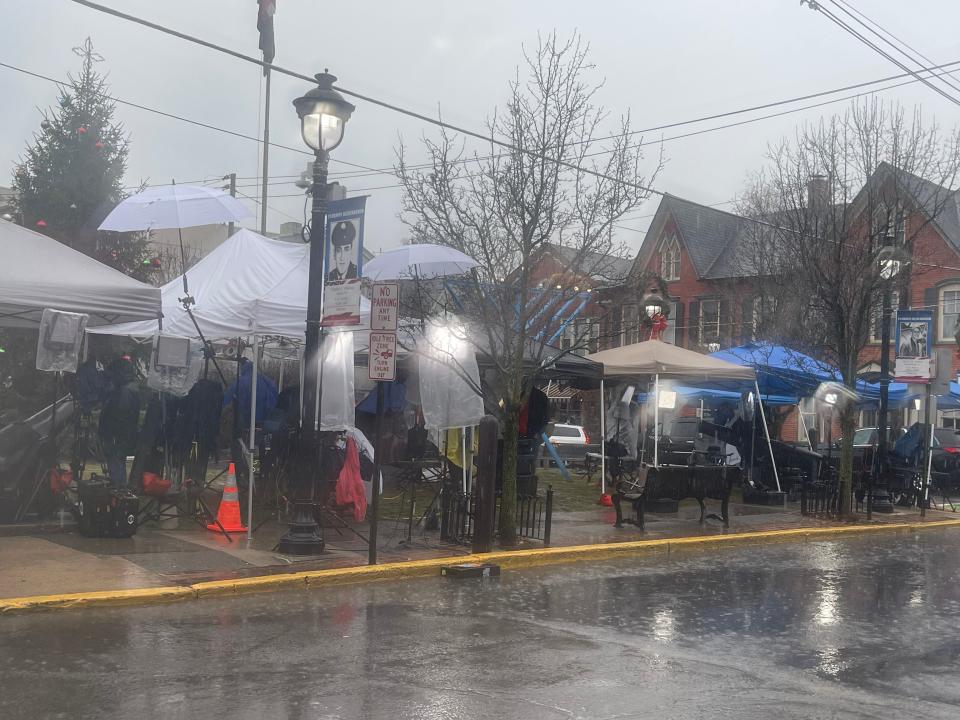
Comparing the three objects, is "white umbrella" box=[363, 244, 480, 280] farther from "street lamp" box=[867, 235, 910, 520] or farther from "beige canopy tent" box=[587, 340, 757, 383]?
"street lamp" box=[867, 235, 910, 520]

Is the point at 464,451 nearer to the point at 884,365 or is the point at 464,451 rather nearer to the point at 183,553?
the point at 183,553

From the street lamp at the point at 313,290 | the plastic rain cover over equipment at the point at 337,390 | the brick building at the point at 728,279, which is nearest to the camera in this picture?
the street lamp at the point at 313,290

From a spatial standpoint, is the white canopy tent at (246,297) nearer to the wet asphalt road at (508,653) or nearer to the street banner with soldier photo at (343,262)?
the street banner with soldier photo at (343,262)

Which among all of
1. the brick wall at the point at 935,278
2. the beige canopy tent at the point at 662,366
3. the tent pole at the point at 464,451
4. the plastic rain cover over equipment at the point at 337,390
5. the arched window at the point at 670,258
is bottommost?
the tent pole at the point at 464,451

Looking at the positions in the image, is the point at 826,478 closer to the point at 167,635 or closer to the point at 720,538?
the point at 720,538

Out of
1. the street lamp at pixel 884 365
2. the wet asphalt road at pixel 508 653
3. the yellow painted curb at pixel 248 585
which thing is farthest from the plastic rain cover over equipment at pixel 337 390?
the street lamp at pixel 884 365

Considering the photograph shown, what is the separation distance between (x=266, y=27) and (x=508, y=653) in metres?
8.86

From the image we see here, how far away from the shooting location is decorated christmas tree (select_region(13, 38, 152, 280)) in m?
22.5

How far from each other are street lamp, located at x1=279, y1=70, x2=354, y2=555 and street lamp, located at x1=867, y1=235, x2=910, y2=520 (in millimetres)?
9909

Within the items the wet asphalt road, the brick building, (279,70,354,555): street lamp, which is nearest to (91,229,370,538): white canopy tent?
(279,70,354,555): street lamp

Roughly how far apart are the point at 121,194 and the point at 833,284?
16003mm

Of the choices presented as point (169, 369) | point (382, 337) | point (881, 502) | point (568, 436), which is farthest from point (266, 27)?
point (568, 436)

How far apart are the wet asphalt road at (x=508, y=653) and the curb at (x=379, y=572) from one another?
0.55ft

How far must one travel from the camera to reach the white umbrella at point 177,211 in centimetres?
1303
